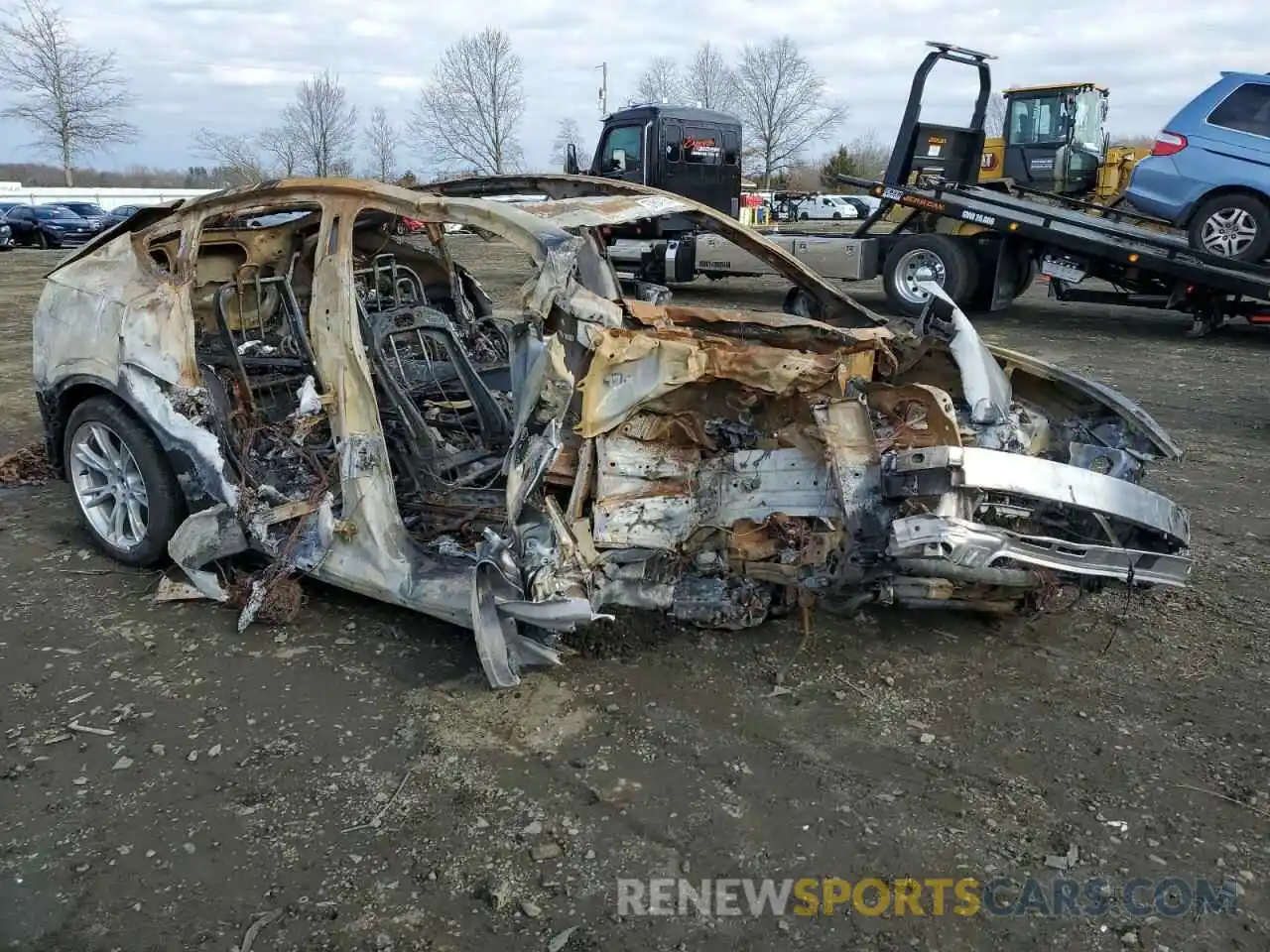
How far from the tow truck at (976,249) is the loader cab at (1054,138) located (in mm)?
2698

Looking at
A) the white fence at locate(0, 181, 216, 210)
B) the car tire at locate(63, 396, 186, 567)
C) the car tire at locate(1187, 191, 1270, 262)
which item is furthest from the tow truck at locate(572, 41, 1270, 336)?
the white fence at locate(0, 181, 216, 210)

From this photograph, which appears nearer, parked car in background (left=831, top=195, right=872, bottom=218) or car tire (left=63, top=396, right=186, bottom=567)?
car tire (left=63, top=396, right=186, bottom=567)

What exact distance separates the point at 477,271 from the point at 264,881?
52.8 ft

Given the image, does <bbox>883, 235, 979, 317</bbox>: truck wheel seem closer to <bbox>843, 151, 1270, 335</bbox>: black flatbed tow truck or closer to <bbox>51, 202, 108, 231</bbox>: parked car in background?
<bbox>843, 151, 1270, 335</bbox>: black flatbed tow truck

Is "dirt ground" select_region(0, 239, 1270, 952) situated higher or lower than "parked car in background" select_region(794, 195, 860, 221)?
lower

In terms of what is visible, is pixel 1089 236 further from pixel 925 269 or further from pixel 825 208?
pixel 825 208

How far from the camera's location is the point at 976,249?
40.4ft

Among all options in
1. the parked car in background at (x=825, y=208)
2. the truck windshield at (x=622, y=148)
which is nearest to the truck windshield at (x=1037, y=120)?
the truck windshield at (x=622, y=148)

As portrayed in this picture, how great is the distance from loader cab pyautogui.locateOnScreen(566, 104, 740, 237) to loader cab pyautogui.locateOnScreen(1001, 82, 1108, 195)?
190 inches

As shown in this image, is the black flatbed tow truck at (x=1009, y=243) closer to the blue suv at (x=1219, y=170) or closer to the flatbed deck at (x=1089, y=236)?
the flatbed deck at (x=1089, y=236)

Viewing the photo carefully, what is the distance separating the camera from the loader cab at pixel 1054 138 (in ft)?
51.1

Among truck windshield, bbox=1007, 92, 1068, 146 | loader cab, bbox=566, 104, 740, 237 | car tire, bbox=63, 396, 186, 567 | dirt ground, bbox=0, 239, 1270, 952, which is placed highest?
truck windshield, bbox=1007, 92, 1068, 146

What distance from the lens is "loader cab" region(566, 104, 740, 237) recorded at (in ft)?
49.1

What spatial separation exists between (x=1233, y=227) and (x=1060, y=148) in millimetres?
5708
